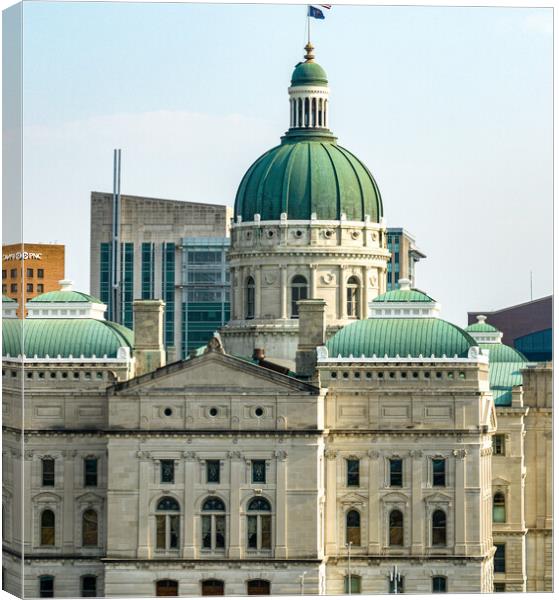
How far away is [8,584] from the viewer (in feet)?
531

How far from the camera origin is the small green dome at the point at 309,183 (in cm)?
19125

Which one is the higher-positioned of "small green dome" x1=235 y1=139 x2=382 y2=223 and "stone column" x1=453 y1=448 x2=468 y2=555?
"small green dome" x1=235 y1=139 x2=382 y2=223

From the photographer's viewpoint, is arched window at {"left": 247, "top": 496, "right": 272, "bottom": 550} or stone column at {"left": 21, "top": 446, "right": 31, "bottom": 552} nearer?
stone column at {"left": 21, "top": 446, "right": 31, "bottom": 552}

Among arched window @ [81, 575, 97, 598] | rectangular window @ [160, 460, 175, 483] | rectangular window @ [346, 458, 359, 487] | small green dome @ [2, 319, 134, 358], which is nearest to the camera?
rectangular window @ [160, 460, 175, 483]

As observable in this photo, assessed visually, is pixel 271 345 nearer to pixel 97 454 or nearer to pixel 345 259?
pixel 345 259

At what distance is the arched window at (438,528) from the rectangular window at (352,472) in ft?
16.2

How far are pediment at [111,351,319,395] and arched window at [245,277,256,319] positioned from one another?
73.6ft

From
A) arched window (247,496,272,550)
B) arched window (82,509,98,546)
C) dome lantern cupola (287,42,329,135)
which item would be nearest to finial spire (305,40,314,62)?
dome lantern cupola (287,42,329,135)

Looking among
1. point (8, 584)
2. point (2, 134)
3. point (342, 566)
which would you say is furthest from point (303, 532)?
point (2, 134)

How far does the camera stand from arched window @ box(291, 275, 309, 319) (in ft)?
625

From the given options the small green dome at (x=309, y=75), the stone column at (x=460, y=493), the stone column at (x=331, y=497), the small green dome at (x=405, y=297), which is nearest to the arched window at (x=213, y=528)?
the stone column at (x=331, y=497)

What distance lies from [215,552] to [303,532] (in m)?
5.05

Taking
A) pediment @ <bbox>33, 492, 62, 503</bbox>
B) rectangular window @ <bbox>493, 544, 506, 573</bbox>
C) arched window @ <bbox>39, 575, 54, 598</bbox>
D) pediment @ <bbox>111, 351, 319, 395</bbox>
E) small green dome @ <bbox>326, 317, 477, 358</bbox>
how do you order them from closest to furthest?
pediment @ <bbox>111, 351, 319, 395</bbox>
arched window @ <bbox>39, 575, 54, 598</bbox>
small green dome @ <bbox>326, 317, 477, 358</bbox>
pediment @ <bbox>33, 492, 62, 503</bbox>
rectangular window @ <bbox>493, 544, 506, 573</bbox>

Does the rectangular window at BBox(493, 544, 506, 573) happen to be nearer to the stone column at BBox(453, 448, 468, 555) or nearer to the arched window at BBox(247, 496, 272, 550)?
the stone column at BBox(453, 448, 468, 555)
